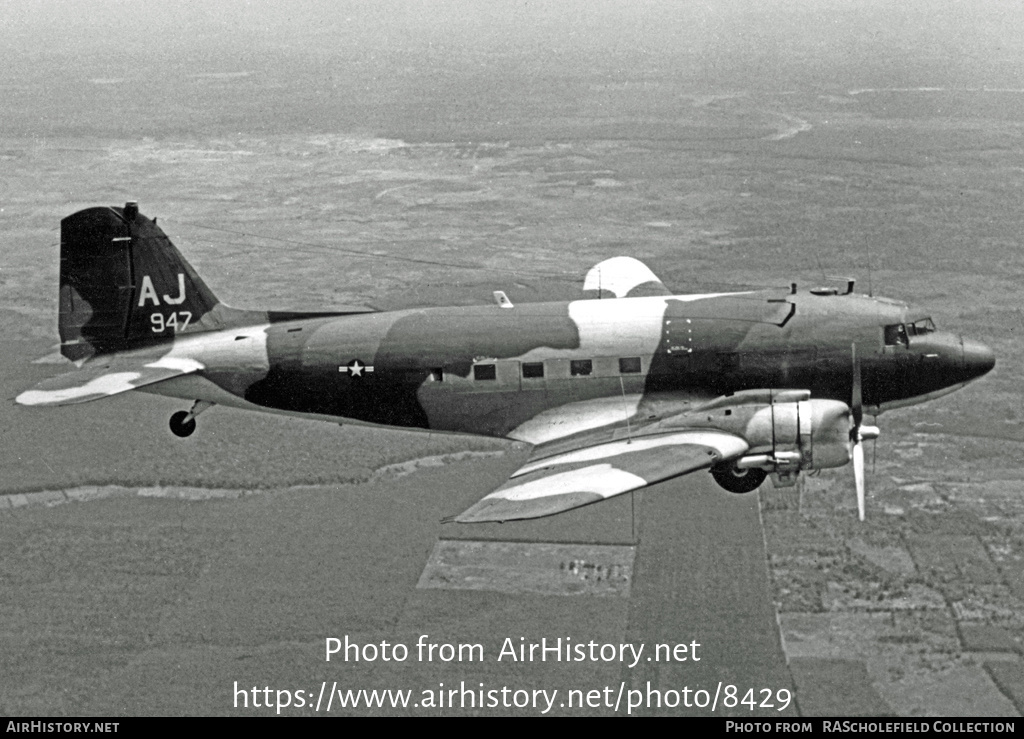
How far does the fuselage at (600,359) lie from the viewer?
3919cm

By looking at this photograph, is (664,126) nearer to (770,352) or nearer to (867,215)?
(867,215)

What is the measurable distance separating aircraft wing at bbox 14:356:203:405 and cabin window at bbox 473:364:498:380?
9414 millimetres

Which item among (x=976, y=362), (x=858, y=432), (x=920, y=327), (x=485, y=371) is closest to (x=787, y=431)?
(x=858, y=432)

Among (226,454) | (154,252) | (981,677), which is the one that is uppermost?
(154,252)

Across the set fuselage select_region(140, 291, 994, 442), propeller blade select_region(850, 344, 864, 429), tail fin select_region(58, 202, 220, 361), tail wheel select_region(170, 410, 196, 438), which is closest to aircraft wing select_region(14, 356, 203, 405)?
tail fin select_region(58, 202, 220, 361)

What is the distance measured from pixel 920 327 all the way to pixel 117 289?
1035 inches

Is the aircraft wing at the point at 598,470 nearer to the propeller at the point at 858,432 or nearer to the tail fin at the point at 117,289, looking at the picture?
the propeller at the point at 858,432

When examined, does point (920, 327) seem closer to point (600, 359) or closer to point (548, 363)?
point (600, 359)

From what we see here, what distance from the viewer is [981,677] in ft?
147

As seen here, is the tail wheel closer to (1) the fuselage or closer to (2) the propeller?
(1) the fuselage

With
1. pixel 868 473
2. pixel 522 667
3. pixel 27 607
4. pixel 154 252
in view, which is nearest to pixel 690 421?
pixel 522 667

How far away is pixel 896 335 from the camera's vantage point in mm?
39438

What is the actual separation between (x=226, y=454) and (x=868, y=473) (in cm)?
3048

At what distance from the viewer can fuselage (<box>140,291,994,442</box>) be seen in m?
39.2
